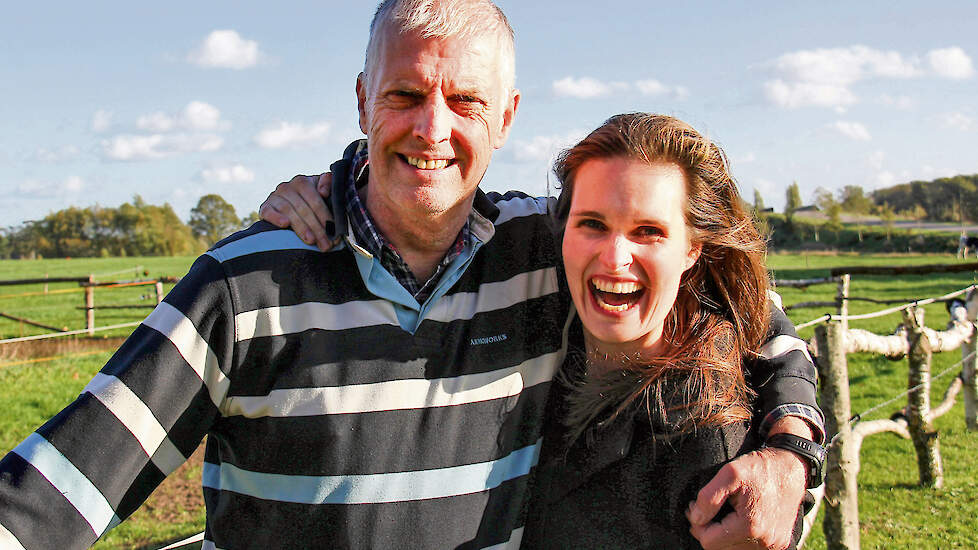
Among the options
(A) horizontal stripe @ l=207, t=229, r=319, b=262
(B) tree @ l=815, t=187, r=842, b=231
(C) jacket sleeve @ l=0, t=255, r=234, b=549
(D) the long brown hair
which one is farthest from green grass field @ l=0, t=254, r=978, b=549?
(B) tree @ l=815, t=187, r=842, b=231

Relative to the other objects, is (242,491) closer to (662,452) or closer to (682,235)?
(662,452)

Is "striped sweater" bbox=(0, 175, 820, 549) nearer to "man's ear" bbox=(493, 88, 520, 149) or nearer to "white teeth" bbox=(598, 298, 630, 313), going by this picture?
"white teeth" bbox=(598, 298, 630, 313)

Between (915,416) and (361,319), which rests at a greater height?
(361,319)

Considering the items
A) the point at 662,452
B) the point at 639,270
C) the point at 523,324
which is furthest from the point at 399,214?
the point at 662,452

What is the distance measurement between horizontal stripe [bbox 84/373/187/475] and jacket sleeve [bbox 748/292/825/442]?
158 cm

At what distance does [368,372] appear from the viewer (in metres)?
1.84

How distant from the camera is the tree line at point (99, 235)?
2926 inches

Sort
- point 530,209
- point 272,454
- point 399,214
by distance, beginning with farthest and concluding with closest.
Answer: point 530,209 → point 399,214 → point 272,454

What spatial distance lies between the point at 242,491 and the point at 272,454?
0.14 metres

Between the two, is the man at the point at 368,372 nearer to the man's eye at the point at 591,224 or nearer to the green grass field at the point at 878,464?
the man's eye at the point at 591,224

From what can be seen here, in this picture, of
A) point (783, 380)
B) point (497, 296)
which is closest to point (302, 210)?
point (497, 296)

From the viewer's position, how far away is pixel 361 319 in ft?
6.17

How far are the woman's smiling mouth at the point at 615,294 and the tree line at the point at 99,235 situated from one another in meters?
76.6

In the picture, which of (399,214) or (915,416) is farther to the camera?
(915,416)
